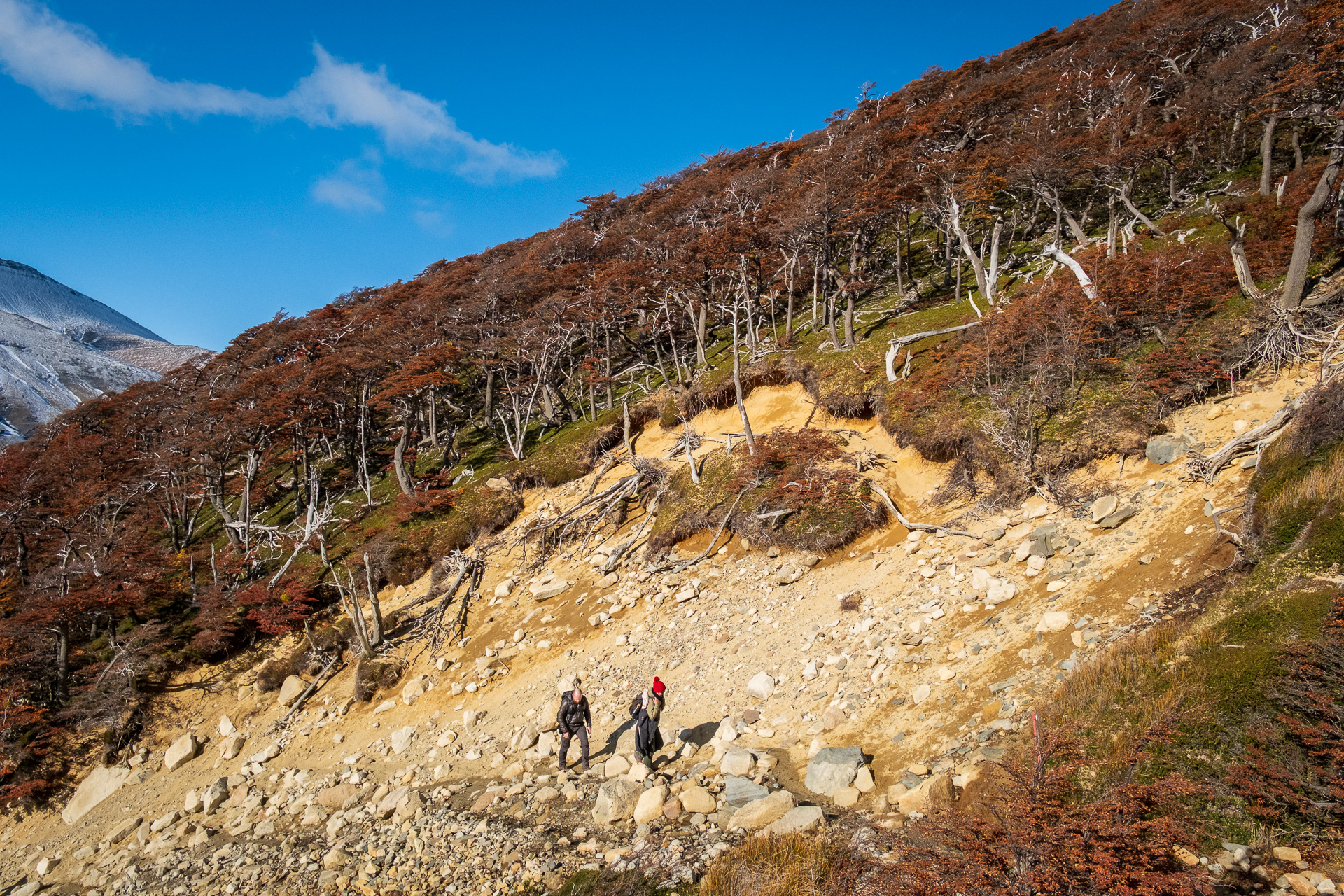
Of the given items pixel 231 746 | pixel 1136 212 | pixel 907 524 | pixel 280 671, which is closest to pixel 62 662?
pixel 280 671

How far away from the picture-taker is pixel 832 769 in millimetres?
7906

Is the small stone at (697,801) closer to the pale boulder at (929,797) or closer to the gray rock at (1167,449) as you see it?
the pale boulder at (929,797)

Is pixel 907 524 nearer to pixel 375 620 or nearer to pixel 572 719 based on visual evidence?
pixel 572 719

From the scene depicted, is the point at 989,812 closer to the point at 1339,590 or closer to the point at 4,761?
the point at 1339,590

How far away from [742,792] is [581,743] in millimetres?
Answer: 3461

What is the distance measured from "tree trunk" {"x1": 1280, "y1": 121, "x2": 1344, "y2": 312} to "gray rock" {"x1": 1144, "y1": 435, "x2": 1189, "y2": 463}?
14.3ft

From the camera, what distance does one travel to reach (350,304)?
51.8 meters

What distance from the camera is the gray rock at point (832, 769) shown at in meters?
7.77

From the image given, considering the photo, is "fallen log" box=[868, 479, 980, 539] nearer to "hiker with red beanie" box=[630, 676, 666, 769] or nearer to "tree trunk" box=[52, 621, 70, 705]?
"hiker with red beanie" box=[630, 676, 666, 769]

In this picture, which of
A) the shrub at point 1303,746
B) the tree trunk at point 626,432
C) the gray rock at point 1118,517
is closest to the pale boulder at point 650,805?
the shrub at point 1303,746

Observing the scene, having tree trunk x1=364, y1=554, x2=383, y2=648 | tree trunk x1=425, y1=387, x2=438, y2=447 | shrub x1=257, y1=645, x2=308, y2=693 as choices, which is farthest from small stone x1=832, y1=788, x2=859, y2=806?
tree trunk x1=425, y1=387, x2=438, y2=447

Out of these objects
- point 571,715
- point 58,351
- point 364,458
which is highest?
point 58,351

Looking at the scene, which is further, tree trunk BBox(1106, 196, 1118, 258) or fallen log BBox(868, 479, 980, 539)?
tree trunk BBox(1106, 196, 1118, 258)

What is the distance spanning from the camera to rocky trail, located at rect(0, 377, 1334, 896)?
802cm
